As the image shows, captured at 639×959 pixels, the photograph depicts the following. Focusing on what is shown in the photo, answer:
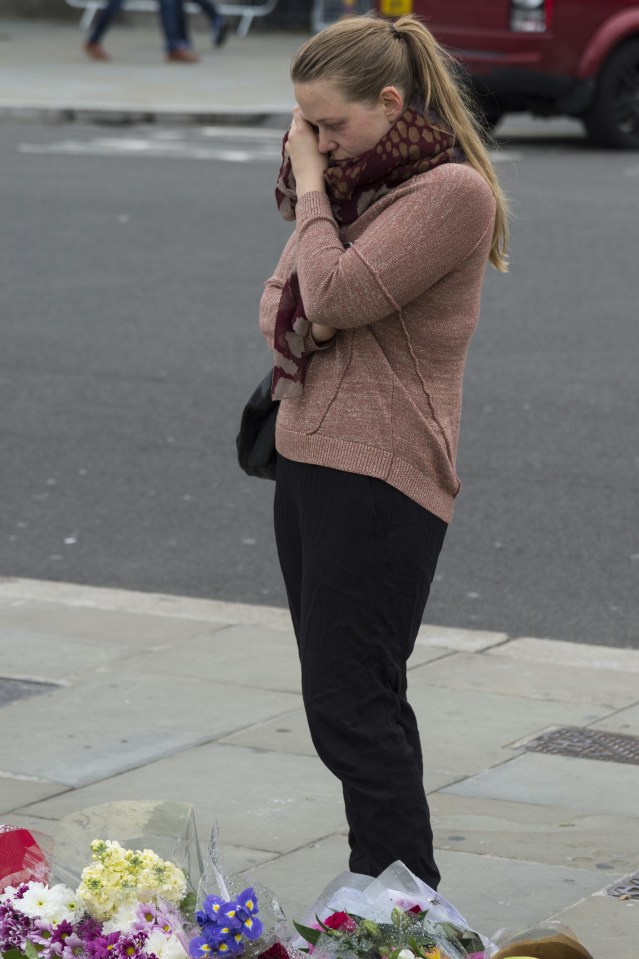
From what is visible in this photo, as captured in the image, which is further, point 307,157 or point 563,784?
point 563,784

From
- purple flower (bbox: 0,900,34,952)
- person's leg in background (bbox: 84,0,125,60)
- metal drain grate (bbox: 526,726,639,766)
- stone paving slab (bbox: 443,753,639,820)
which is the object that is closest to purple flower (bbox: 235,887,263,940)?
purple flower (bbox: 0,900,34,952)

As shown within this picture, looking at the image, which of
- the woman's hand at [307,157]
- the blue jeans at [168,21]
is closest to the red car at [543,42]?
the blue jeans at [168,21]

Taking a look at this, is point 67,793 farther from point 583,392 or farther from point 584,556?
point 583,392

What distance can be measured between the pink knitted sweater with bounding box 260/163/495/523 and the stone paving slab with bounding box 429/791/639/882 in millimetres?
1089

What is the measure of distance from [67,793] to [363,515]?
1500 mm

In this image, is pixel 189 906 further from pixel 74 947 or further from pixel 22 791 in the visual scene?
pixel 22 791

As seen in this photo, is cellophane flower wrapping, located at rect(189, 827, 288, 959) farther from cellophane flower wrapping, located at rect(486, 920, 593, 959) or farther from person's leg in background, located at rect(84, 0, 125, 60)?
person's leg in background, located at rect(84, 0, 125, 60)

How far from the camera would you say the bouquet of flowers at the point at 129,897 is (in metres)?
2.62

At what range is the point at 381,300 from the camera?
299cm

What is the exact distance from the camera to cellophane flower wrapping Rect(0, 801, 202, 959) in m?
2.66

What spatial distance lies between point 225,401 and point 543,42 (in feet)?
27.4

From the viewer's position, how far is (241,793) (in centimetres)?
428

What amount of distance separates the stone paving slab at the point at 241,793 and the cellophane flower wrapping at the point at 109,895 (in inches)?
44.5

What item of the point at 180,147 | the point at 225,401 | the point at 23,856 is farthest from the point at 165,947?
the point at 180,147
